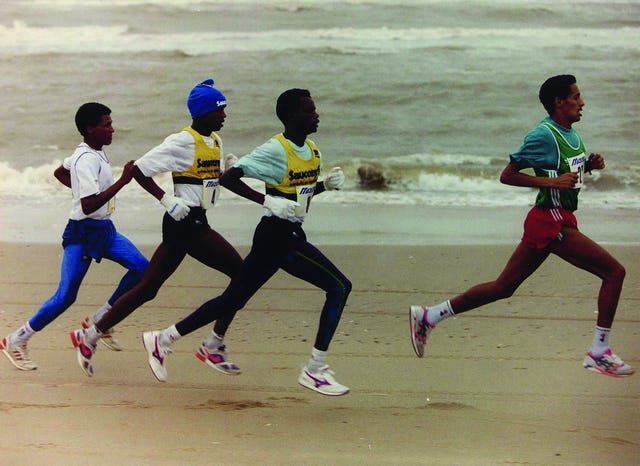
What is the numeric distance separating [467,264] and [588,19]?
9.63 metres

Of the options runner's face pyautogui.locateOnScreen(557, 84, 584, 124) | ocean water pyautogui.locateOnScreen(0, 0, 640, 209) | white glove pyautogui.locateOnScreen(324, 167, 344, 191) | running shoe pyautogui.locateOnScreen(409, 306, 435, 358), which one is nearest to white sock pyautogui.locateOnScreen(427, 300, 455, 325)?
running shoe pyautogui.locateOnScreen(409, 306, 435, 358)

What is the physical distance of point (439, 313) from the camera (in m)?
6.07

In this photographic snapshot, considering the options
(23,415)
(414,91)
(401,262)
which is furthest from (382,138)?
(23,415)

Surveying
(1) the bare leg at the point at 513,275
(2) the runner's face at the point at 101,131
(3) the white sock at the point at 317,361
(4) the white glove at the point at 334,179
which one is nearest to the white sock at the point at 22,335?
(2) the runner's face at the point at 101,131

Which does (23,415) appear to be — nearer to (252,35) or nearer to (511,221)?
(511,221)

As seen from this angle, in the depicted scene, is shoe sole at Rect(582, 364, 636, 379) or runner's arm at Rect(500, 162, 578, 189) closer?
runner's arm at Rect(500, 162, 578, 189)

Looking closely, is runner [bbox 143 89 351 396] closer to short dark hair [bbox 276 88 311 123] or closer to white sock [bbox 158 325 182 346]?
short dark hair [bbox 276 88 311 123]

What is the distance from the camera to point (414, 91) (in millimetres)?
17812

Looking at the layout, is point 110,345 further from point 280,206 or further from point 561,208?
point 561,208

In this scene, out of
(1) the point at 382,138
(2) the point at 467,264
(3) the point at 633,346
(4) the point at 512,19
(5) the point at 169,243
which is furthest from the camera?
(4) the point at 512,19

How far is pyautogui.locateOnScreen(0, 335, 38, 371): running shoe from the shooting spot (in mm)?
6078

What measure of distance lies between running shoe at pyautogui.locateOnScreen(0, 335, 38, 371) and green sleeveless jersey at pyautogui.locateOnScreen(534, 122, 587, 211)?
303cm

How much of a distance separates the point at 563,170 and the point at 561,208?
207 millimetres

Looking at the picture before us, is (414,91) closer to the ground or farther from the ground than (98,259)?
farther from the ground
